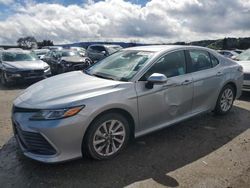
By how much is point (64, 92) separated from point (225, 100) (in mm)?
3538

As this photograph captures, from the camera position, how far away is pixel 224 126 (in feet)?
16.3

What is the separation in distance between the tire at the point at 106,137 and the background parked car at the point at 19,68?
24.3 feet

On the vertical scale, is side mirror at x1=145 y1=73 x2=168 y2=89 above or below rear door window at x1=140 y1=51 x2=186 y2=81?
below

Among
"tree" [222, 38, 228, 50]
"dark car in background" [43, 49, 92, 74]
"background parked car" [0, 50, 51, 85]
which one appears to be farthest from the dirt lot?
"tree" [222, 38, 228, 50]

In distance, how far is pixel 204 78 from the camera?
4.73 metres

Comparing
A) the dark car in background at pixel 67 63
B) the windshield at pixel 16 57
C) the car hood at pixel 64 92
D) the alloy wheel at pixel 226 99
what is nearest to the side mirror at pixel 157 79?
the car hood at pixel 64 92

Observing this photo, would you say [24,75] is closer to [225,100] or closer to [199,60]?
[199,60]

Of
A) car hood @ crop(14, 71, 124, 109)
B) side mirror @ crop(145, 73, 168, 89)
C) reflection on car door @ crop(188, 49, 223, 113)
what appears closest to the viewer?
car hood @ crop(14, 71, 124, 109)

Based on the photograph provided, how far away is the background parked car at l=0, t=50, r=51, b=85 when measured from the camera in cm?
994

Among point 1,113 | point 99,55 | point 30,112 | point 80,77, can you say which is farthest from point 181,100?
point 99,55

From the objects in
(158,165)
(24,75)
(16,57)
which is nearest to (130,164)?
(158,165)

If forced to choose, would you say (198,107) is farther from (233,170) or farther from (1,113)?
(1,113)

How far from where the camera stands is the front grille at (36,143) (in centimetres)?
316

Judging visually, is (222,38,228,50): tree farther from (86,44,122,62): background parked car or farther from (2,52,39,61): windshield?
(2,52,39,61): windshield
